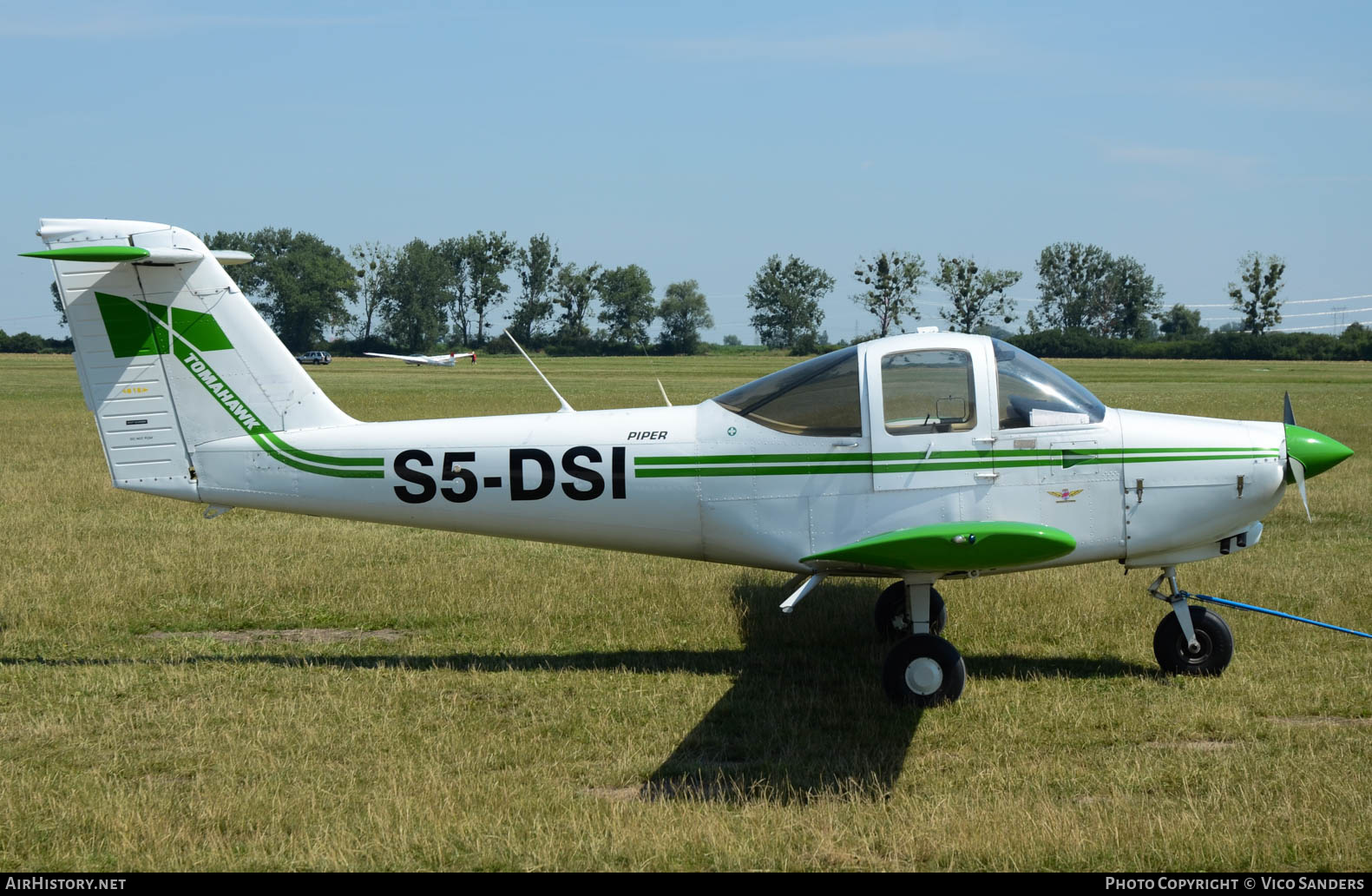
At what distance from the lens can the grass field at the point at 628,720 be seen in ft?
16.2

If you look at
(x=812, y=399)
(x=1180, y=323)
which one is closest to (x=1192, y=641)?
(x=812, y=399)

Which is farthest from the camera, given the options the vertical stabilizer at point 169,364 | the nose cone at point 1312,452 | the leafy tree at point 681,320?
the leafy tree at point 681,320

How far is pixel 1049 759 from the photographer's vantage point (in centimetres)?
594

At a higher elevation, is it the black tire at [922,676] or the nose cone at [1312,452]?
the nose cone at [1312,452]

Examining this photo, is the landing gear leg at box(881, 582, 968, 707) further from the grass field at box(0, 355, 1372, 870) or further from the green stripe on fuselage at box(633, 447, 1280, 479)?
the green stripe on fuselage at box(633, 447, 1280, 479)

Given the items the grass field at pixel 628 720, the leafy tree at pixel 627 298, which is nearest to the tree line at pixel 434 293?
the leafy tree at pixel 627 298

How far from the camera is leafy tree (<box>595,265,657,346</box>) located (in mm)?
105575

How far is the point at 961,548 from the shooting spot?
6289 mm

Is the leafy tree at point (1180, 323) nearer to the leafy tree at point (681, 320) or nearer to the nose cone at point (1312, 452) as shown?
the leafy tree at point (681, 320)

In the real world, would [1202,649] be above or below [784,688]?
above

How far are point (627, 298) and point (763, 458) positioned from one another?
330 feet

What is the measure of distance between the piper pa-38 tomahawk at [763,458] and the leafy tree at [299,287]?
356 feet

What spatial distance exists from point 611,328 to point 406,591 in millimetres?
95076

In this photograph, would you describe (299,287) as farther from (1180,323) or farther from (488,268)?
(1180,323)
